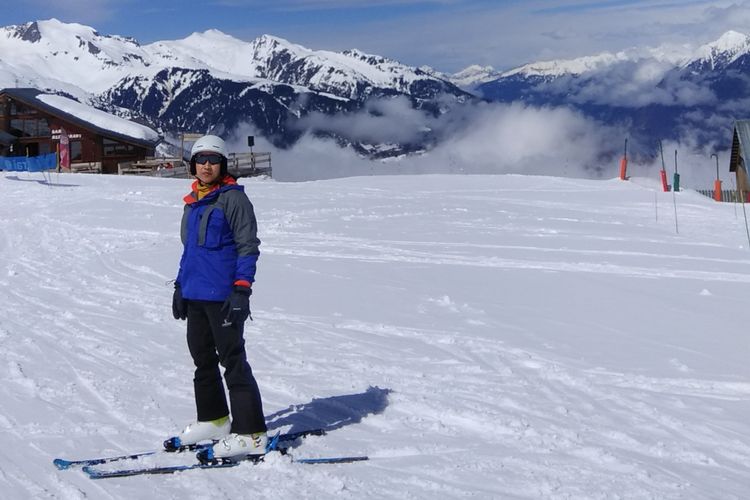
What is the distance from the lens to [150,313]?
32.2 feet

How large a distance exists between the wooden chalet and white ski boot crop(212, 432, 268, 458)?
49.8 m

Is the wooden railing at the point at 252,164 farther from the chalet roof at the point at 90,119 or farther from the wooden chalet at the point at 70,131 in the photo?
the wooden chalet at the point at 70,131

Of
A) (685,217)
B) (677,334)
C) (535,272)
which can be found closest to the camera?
(677,334)

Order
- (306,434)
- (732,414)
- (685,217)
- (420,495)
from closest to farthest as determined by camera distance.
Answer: (420,495) < (306,434) < (732,414) < (685,217)

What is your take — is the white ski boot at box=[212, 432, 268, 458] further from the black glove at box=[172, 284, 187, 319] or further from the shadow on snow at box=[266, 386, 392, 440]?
the black glove at box=[172, 284, 187, 319]

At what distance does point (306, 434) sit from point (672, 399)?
277cm

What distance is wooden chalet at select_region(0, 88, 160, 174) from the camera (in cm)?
5391

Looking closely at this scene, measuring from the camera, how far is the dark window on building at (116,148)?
5462 cm

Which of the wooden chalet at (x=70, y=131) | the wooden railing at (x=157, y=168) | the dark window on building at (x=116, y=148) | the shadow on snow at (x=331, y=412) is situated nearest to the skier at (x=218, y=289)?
the shadow on snow at (x=331, y=412)

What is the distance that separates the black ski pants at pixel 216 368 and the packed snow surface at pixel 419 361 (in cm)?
37

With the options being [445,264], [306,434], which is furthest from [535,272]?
[306,434]

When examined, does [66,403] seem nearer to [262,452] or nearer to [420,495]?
[262,452]

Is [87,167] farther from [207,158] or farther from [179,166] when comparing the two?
[207,158]

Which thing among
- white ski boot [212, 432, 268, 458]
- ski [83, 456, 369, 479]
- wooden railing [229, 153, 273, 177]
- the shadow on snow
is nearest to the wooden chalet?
wooden railing [229, 153, 273, 177]
